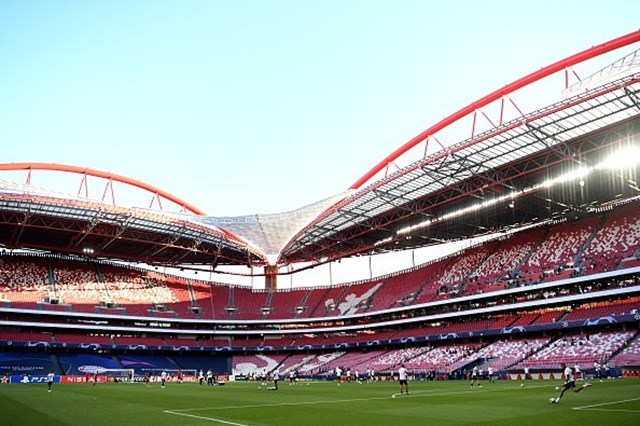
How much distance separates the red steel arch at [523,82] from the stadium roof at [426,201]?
3.3 inches

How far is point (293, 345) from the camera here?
255 ft

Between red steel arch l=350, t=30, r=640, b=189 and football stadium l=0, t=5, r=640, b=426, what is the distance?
14 centimetres

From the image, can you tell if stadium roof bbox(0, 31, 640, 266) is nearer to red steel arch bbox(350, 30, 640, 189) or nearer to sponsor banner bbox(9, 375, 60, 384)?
red steel arch bbox(350, 30, 640, 189)

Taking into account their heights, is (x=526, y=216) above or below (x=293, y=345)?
above

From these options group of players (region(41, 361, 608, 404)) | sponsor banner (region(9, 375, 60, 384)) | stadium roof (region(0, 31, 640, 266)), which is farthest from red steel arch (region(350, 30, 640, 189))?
sponsor banner (region(9, 375, 60, 384))

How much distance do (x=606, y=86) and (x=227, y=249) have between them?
54570 mm

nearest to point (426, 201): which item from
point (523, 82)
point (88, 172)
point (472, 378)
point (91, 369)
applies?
point (523, 82)

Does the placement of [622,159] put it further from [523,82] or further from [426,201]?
[426,201]

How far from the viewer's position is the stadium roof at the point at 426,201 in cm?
3831

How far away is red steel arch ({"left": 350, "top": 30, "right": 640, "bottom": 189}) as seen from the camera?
35.9m

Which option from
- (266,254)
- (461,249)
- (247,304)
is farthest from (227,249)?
(461,249)

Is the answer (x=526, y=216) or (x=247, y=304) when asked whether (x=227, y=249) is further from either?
(x=526, y=216)

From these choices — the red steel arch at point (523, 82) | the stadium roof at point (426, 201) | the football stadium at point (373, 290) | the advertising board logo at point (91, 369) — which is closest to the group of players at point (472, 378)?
the football stadium at point (373, 290)

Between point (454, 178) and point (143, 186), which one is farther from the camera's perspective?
point (143, 186)
